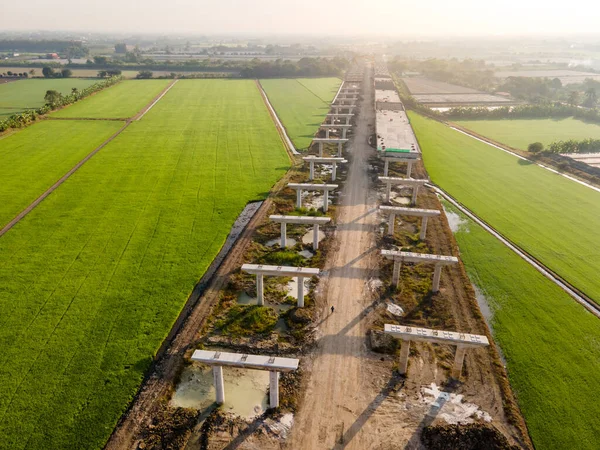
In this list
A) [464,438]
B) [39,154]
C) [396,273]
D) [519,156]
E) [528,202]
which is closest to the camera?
[464,438]

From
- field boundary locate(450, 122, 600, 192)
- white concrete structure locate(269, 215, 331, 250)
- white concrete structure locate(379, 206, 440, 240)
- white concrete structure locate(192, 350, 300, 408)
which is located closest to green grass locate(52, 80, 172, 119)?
white concrete structure locate(269, 215, 331, 250)

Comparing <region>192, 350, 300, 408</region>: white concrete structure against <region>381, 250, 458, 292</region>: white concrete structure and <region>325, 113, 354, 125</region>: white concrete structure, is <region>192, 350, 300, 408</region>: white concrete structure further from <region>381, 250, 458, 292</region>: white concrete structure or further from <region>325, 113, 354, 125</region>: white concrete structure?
<region>325, 113, 354, 125</region>: white concrete structure

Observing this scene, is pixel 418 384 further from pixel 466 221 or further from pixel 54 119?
pixel 54 119

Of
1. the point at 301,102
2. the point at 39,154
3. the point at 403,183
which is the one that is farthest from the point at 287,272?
the point at 301,102

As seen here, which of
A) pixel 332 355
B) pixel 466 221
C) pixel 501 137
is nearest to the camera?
pixel 332 355

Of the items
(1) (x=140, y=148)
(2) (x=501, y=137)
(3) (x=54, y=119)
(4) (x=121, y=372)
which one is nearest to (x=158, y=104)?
(3) (x=54, y=119)

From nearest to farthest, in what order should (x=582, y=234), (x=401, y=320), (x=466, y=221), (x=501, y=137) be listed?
1. (x=401, y=320)
2. (x=582, y=234)
3. (x=466, y=221)
4. (x=501, y=137)

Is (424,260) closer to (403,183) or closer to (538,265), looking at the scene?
(538,265)
